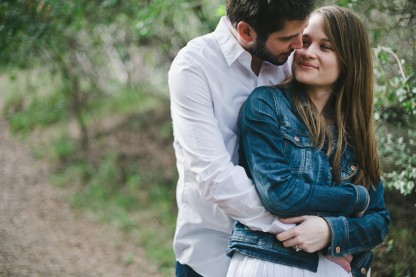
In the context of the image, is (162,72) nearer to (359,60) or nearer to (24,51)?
(24,51)

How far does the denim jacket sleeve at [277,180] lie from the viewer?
2.16m

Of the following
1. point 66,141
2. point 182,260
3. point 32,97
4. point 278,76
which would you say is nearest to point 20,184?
point 66,141

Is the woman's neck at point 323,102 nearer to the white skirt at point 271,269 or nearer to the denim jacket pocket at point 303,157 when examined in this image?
the denim jacket pocket at point 303,157

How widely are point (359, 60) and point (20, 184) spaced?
15.3 ft

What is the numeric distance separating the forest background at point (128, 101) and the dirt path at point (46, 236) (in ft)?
0.59

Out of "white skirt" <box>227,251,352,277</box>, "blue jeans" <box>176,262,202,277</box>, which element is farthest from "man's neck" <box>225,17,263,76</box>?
"blue jeans" <box>176,262,202,277</box>

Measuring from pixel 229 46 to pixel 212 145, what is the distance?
0.52 metres

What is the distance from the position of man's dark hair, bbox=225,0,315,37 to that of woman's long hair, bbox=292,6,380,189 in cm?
14

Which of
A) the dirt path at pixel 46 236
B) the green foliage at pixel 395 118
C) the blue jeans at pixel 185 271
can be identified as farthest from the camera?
the dirt path at pixel 46 236

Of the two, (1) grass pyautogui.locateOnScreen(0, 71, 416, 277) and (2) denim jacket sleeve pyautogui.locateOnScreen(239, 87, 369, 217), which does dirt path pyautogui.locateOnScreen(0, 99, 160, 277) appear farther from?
(2) denim jacket sleeve pyautogui.locateOnScreen(239, 87, 369, 217)

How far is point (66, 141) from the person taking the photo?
6887 millimetres

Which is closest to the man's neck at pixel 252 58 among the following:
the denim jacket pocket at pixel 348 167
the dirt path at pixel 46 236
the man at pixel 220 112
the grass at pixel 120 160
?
the man at pixel 220 112

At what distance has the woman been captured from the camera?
7.18 feet

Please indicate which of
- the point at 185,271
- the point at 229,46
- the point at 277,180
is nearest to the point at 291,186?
the point at 277,180
